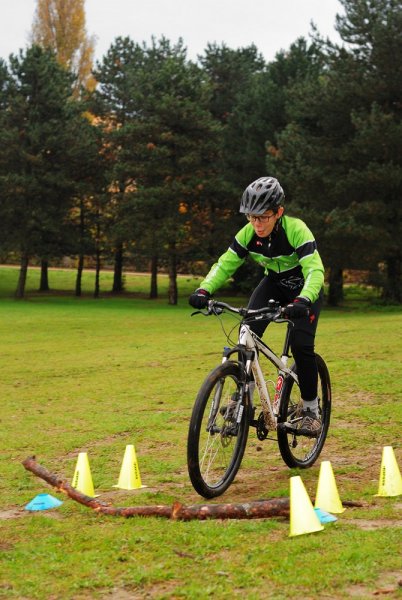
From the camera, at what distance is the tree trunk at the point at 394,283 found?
39.8 m

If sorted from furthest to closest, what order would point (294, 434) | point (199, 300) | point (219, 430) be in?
point (294, 434) < point (199, 300) < point (219, 430)

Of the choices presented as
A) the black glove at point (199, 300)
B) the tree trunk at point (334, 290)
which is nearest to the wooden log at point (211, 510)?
the black glove at point (199, 300)

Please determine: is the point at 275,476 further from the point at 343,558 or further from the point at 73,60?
the point at 73,60

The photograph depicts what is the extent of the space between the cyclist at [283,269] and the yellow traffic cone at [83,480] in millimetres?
1544

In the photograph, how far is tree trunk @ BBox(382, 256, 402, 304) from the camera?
39.8 metres

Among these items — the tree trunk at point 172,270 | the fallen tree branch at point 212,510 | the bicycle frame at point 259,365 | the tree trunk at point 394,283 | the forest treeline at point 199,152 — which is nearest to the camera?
the fallen tree branch at point 212,510

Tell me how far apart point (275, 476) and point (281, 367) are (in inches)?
35.9

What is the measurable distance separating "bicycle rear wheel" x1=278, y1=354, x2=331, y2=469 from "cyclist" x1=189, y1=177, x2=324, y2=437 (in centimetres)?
10

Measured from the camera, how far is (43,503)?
20.3ft

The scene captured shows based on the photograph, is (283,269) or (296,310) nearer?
(296,310)

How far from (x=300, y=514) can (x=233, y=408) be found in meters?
1.40

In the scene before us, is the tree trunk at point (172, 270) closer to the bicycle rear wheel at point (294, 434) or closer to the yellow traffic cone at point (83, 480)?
the bicycle rear wheel at point (294, 434)

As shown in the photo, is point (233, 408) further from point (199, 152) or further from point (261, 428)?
point (199, 152)

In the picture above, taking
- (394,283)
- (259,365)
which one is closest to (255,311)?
(259,365)
